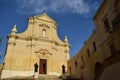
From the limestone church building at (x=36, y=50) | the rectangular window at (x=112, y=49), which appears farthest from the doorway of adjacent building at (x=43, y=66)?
the rectangular window at (x=112, y=49)

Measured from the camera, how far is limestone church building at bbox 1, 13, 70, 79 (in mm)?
22312

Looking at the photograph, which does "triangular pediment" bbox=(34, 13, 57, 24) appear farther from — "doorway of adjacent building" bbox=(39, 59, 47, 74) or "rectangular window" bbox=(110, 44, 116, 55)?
"rectangular window" bbox=(110, 44, 116, 55)

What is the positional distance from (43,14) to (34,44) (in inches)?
302

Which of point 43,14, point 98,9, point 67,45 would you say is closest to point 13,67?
point 67,45

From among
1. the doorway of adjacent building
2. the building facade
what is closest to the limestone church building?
the doorway of adjacent building

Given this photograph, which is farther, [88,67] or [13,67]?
[13,67]

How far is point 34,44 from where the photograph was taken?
82.2 feet

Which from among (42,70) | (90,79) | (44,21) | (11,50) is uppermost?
(44,21)

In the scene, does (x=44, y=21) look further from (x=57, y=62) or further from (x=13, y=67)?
(x=13, y=67)

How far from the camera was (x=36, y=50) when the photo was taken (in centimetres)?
2478

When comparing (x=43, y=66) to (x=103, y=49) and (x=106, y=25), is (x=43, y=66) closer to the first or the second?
(x=103, y=49)

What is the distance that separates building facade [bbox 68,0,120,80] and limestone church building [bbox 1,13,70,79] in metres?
4.37

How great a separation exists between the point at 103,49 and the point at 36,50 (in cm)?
1234

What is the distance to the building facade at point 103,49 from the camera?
1221cm
